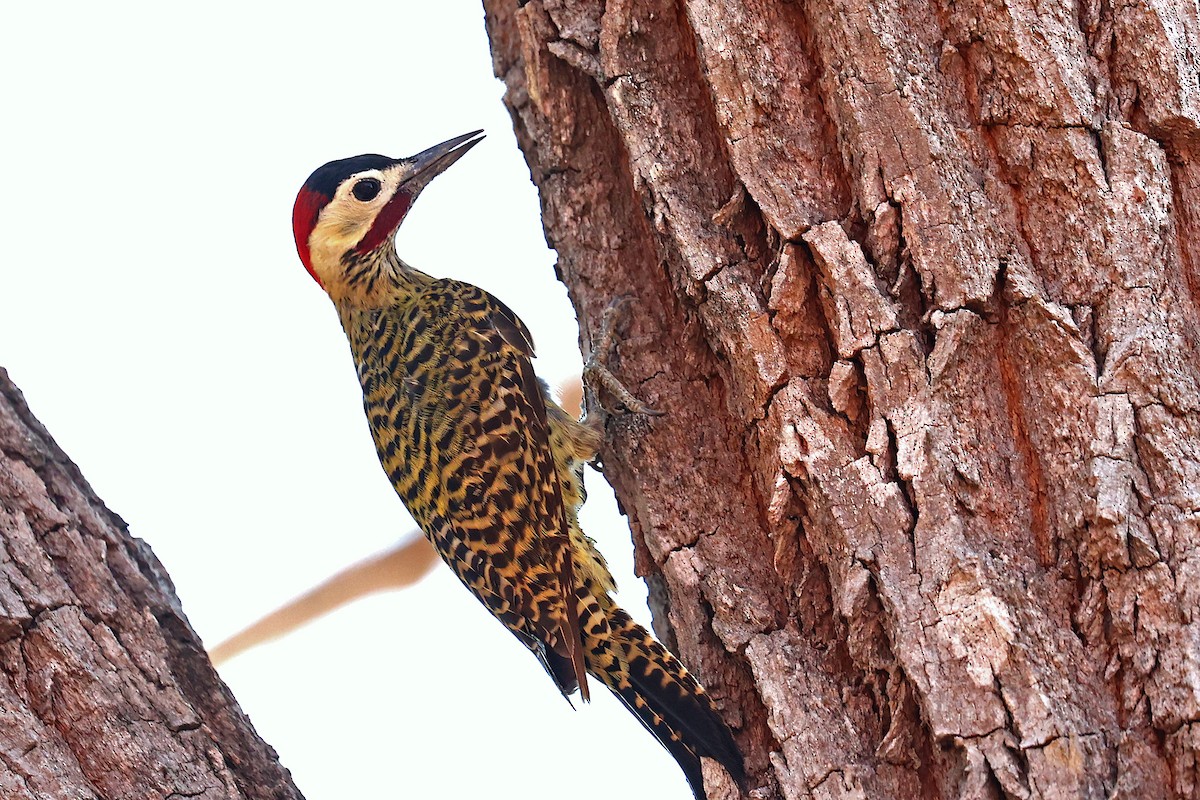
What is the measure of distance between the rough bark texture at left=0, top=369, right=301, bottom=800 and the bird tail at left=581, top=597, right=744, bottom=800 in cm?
83

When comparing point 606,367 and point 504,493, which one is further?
point 504,493

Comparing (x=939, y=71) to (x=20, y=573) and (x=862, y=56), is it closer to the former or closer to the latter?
(x=862, y=56)

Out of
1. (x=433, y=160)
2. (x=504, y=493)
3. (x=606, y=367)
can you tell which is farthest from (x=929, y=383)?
(x=433, y=160)

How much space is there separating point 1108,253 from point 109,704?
6.83 ft

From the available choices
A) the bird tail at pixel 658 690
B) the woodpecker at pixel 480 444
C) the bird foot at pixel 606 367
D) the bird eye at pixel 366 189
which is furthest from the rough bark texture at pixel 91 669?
the bird eye at pixel 366 189

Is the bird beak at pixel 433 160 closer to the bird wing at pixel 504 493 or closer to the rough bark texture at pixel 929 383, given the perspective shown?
the bird wing at pixel 504 493

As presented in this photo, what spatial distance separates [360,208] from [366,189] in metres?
0.09

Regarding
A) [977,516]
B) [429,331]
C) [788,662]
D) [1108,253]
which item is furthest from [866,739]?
[429,331]

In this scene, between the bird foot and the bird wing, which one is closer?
the bird foot

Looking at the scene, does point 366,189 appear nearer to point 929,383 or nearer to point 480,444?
point 480,444

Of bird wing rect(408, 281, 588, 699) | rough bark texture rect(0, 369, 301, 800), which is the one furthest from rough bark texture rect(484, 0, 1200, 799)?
rough bark texture rect(0, 369, 301, 800)

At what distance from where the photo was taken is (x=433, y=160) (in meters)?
4.09

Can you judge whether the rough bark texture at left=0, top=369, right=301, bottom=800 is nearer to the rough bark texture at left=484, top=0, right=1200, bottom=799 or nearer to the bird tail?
the bird tail

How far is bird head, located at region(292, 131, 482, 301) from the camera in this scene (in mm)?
4074
